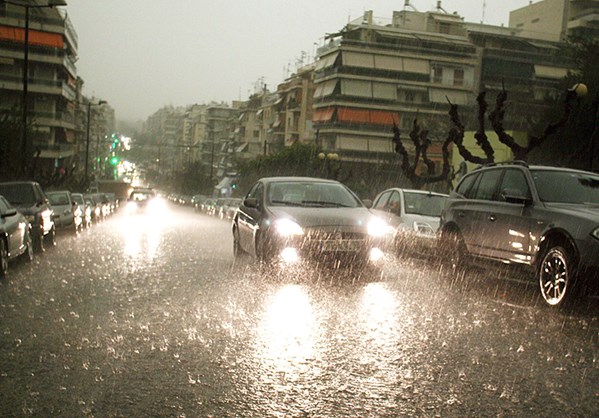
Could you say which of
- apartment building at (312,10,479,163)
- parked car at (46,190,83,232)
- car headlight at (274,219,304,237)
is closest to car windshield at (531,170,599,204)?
car headlight at (274,219,304,237)

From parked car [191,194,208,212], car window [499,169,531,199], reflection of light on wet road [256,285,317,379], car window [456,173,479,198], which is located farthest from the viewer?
parked car [191,194,208,212]

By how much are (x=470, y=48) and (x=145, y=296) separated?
7887 cm

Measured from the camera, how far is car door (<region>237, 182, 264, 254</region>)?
1295 cm

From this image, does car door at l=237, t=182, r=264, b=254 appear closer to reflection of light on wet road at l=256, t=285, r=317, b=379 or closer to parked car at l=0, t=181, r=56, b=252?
reflection of light on wet road at l=256, t=285, r=317, b=379

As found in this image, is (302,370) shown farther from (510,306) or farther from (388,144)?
(388,144)

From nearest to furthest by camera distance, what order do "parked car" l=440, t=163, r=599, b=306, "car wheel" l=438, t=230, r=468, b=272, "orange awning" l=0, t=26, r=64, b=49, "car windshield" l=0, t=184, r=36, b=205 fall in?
"parked car" l=440, t=163, r=599, b=306
"car wheel" l=438, t=230, r=468, b=272
"car windshield" l=0, t=184, r=36, b=205
"orange awning" l=0, t=26, r=64, b=49

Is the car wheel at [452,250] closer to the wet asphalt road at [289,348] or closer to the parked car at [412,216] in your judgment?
the wet asphalt road at [289,348]

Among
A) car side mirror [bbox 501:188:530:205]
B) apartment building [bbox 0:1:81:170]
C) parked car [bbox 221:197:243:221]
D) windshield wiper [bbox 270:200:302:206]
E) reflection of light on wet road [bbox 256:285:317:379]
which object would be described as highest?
apartment building [bbox 0:1:81:170]

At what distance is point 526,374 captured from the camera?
5.77 m

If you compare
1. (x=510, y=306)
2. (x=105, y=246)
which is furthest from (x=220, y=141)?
(x=510, y=306)

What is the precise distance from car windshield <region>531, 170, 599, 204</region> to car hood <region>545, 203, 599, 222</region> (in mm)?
264

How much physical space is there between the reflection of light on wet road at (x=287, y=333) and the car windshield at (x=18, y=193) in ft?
33.7

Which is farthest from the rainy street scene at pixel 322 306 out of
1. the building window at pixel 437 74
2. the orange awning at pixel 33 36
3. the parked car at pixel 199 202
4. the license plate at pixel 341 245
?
the building window at pixel 437 74

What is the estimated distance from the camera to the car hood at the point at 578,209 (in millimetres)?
8639
